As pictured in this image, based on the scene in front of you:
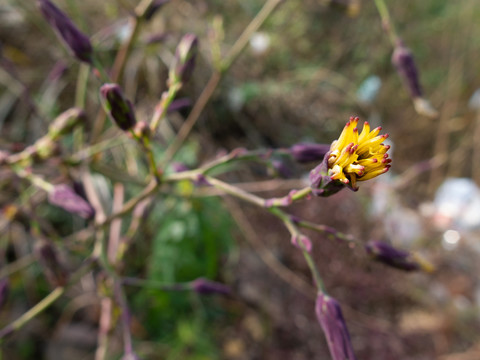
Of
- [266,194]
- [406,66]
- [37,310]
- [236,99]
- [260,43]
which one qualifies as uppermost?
[260,43]

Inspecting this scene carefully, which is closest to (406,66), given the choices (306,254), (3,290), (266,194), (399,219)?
(306,254)

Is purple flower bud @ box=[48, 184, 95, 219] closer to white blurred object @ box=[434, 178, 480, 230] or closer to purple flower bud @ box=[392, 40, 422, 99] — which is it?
purple flower bud @ box=[392, 40, 422, 99]

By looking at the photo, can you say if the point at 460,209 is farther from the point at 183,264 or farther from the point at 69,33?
the point at 69,33

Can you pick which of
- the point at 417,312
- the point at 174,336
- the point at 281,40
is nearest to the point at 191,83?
the point at 281,40

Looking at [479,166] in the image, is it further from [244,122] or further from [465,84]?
[244,122]

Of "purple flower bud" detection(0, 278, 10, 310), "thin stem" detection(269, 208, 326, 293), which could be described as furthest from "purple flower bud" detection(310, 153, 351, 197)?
"purple flower bud" detection(0, 278, 10, 310)

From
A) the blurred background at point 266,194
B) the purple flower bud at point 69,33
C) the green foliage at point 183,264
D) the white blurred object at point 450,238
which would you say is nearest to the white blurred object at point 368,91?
the blurred background at point 266,194
